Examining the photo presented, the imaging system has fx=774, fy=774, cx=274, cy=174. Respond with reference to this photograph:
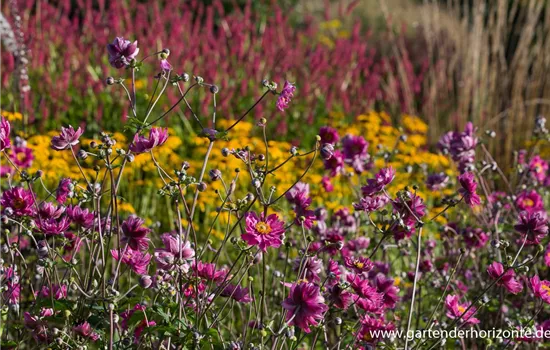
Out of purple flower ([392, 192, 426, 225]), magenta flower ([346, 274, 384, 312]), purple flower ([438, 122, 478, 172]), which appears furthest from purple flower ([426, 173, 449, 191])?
magenta flower ([346, 274, 384, 312])

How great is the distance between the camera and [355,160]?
2580 millimetres

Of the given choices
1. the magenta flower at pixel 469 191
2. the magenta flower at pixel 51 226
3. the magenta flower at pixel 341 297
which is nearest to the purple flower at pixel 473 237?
the magenta flower at pixel 469 191

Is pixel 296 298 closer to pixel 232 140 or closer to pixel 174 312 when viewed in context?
pixel 174 312

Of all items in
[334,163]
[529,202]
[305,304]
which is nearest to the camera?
[305,304]

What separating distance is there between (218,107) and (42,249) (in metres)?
3.79

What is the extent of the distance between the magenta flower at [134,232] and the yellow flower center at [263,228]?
263 millimetres

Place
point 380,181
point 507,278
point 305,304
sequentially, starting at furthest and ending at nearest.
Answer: point 380,181, point 507,278, point 305,304

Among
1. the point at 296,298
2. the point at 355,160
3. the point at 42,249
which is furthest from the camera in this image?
the point at 355,160

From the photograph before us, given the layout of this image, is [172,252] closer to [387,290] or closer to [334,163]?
[387,290]

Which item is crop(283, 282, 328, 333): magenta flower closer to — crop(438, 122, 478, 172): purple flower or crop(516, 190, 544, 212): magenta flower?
crop(438, 122, 478, 172): purple flower

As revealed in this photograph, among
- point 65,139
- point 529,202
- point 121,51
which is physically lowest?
point 529,202

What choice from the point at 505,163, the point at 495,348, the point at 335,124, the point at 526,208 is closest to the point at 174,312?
the point at 495,348

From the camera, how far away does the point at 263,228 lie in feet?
5.26

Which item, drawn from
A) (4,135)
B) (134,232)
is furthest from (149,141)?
(4,135)
